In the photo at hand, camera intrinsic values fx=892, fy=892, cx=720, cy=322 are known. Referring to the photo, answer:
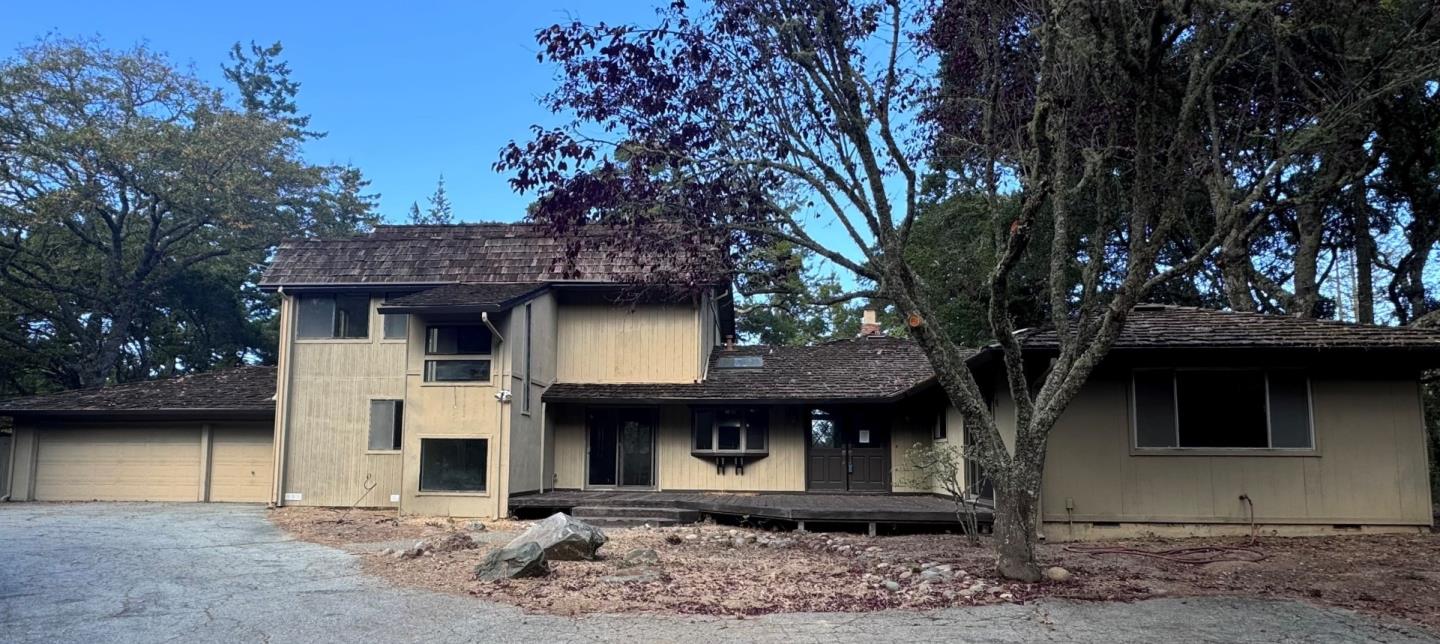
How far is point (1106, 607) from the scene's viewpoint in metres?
6.91

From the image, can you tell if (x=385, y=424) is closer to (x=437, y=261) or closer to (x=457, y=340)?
(x=457, y=340)

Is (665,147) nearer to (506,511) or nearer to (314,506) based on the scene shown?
(506,511)

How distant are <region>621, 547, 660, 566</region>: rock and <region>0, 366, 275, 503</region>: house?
1282 centimetres

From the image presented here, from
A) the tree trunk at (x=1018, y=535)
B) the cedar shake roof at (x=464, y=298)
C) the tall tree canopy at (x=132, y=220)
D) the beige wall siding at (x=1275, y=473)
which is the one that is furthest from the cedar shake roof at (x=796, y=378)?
the tall tree canopy at (x=132, y=220)

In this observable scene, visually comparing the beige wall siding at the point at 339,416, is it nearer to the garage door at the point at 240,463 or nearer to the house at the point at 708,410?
the house at the point at 708,410

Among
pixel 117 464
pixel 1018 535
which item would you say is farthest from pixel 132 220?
pixel 1018 535

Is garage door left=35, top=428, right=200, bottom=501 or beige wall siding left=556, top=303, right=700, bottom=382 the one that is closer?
beige wall siding left=556, top=303, right=700, bottom=382

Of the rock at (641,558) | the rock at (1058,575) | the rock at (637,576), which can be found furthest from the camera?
the rock at (641,558)

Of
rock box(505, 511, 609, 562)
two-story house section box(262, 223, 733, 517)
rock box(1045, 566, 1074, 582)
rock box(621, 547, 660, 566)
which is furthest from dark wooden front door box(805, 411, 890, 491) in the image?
rock box(1045, 566, 1074, 582)

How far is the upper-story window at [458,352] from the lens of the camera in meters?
16.2

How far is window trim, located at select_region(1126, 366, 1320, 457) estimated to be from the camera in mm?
11188

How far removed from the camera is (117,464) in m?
19.8

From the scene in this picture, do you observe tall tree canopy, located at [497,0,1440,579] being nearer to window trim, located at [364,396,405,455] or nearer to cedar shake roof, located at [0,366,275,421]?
window trim, located at [364,396,405,455]

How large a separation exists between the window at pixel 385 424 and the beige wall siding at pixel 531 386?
2731 mm
